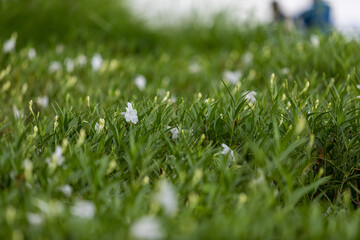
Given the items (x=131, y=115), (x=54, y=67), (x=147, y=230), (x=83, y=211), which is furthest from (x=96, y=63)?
(x=147, y=230)

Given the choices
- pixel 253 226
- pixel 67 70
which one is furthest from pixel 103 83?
pixel 253 226

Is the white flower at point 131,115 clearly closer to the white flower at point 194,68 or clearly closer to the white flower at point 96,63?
the white flower at point 96,63

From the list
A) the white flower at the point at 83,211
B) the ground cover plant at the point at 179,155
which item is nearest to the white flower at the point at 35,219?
the ground cover plant at the point at 179,155

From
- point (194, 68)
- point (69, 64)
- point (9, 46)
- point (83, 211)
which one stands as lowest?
point (194, 68)

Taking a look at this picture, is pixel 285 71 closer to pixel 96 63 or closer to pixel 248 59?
pixel 248 59

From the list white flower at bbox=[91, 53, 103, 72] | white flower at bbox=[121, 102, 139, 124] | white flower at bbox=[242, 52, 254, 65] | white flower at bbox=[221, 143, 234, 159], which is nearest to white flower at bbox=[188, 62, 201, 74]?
white flower at bbox=[242, 52, 254, 65]

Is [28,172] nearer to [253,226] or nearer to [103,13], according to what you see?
[253,226]
